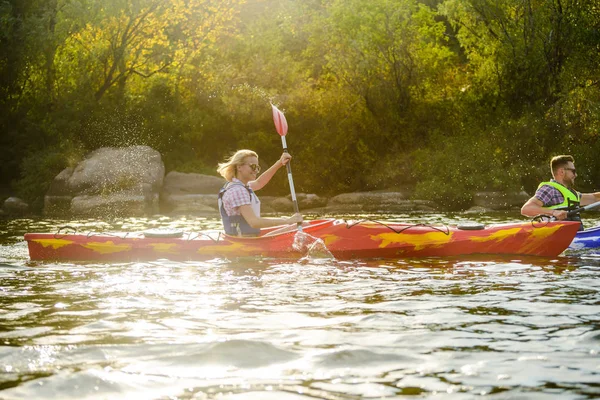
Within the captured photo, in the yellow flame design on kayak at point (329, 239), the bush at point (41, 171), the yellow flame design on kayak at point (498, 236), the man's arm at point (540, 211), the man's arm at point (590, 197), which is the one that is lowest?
the yellow flame design on kayak at point (498, 236)

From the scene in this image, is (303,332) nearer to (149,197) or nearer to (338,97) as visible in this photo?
(149,197)

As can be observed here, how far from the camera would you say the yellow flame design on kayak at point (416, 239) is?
306 inches

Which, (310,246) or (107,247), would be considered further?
(107,247)

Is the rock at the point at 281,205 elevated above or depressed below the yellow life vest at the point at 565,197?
below

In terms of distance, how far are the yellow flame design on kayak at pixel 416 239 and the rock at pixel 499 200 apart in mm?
11022

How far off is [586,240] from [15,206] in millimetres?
15030

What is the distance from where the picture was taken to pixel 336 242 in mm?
7848

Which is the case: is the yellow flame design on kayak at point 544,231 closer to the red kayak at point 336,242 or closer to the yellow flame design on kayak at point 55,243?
the red kayak at point 336,242

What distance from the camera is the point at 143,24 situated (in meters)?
22.2

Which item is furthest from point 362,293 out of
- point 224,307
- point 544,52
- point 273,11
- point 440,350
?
point 273,11

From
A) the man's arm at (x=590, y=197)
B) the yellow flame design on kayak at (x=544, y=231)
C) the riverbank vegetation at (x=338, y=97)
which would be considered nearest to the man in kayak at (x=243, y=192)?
the yellow flame design on kayak at (x=544, y=231)

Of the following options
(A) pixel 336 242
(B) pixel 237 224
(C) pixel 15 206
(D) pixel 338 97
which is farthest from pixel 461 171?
(B) pixel 237 224

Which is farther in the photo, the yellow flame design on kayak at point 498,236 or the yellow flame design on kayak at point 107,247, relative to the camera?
the yellow flame design on kayak at point 107,247

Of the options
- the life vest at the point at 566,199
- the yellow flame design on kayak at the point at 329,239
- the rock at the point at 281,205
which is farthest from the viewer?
the rock at the point at 281,205
